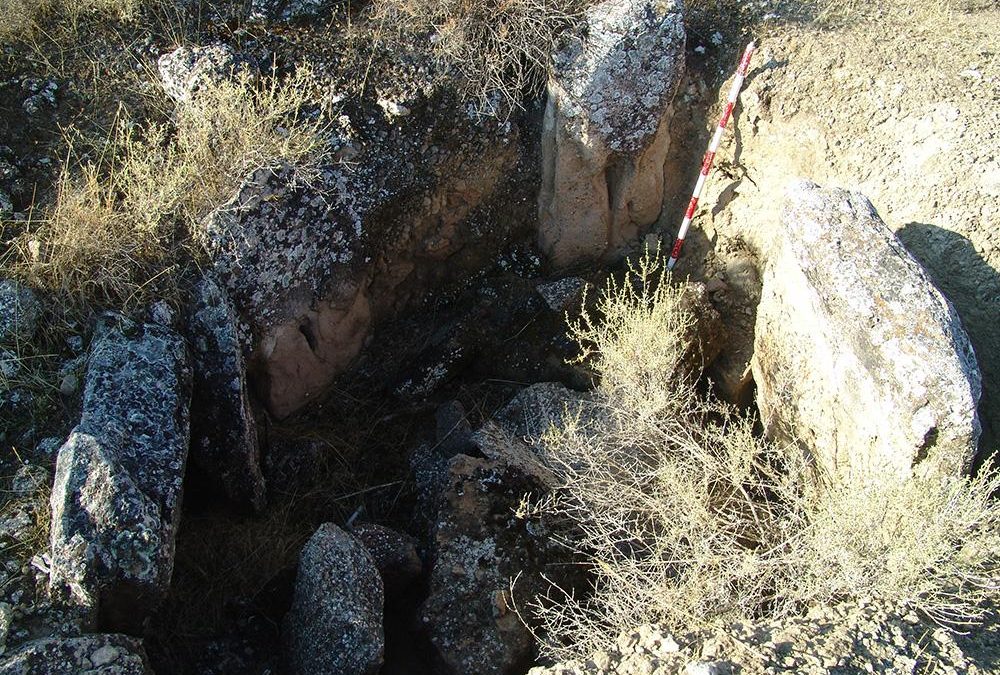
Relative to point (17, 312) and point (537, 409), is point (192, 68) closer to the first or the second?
point (17, 312)

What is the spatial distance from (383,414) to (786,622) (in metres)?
2.21

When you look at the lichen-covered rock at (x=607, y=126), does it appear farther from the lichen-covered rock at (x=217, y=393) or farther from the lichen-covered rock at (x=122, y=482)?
the lichen-covered rock at (x=122, y=482)

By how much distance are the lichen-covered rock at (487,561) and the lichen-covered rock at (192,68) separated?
2026 millimetres

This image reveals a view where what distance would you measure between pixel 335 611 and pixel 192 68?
2.46 m

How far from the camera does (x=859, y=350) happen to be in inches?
122

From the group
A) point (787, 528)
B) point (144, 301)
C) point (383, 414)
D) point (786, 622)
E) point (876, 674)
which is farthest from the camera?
point (383, 414)

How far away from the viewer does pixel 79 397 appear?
293cm

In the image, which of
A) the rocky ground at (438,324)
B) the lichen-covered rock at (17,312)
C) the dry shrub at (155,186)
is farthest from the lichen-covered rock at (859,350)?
the lichen-covered rock at (17,312)

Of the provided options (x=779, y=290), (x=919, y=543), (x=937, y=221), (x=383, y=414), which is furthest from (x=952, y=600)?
(x=383, y=414)

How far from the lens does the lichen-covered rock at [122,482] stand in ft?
8.07

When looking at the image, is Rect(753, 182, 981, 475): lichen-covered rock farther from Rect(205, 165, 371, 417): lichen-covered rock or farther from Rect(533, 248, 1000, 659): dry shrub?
Rect(205, 165, 371, 417): lichen-covered rock

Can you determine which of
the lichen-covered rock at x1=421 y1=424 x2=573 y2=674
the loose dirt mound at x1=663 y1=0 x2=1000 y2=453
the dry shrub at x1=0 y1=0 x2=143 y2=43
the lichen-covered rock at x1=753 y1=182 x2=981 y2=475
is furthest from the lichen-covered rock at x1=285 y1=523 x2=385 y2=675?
the dry shrub at x1=0 y1=0 x2=143 y2=43

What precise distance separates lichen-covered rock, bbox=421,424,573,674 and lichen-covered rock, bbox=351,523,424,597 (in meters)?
0.11

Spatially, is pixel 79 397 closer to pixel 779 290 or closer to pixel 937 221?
pixel 779 290
